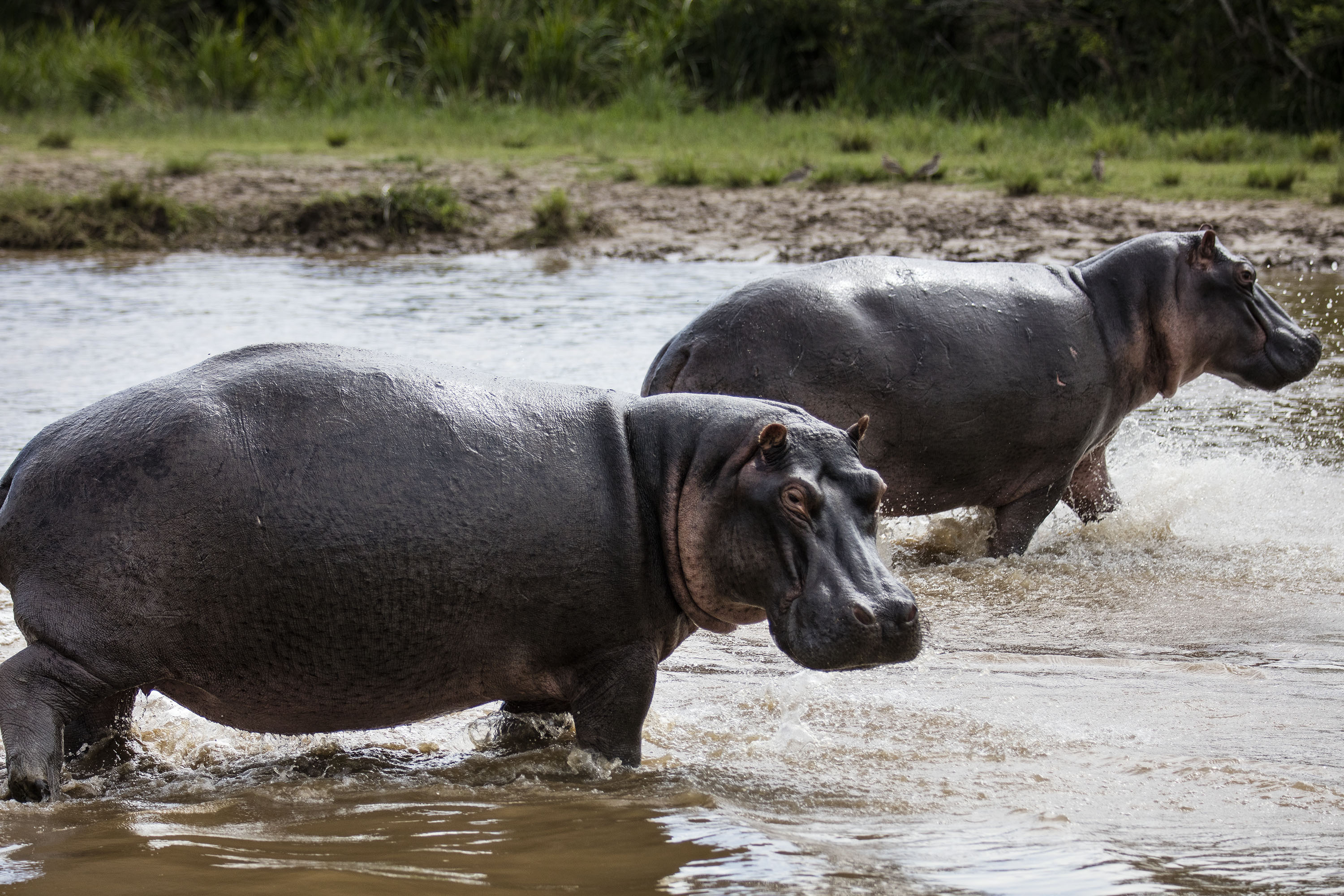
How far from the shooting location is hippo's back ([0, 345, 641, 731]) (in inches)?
112

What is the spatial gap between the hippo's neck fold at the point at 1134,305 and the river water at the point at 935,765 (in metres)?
0.61

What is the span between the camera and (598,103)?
1709 centimetres

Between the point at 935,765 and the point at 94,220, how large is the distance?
999 cm

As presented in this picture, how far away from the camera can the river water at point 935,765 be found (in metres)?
2.68

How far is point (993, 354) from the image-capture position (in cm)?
488

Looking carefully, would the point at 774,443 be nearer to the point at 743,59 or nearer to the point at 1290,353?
the point at 1290,353

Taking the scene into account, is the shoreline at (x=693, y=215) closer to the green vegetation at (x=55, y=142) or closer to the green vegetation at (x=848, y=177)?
the green vegetation at (x=848, y=177)

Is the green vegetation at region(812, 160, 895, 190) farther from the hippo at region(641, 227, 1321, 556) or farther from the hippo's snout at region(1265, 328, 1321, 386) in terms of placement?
the hippo's snout at region(1265, 328, 1321, 386)

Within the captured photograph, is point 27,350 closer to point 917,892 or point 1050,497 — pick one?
point 1050,497

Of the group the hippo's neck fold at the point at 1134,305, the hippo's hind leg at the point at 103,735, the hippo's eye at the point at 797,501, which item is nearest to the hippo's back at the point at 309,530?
the hippo's hind leg at the point at 103,735

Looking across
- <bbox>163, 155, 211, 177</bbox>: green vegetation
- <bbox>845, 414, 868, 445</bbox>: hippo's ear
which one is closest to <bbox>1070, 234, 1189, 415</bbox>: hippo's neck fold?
<bbox>845, 414, 868, 445</bbox>: hippo's ear

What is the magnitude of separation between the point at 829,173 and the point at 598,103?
537cm

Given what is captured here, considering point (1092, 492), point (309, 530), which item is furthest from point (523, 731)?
point (1092, 492)

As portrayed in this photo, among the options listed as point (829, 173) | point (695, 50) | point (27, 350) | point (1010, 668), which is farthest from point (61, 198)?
point (1010, 668)
